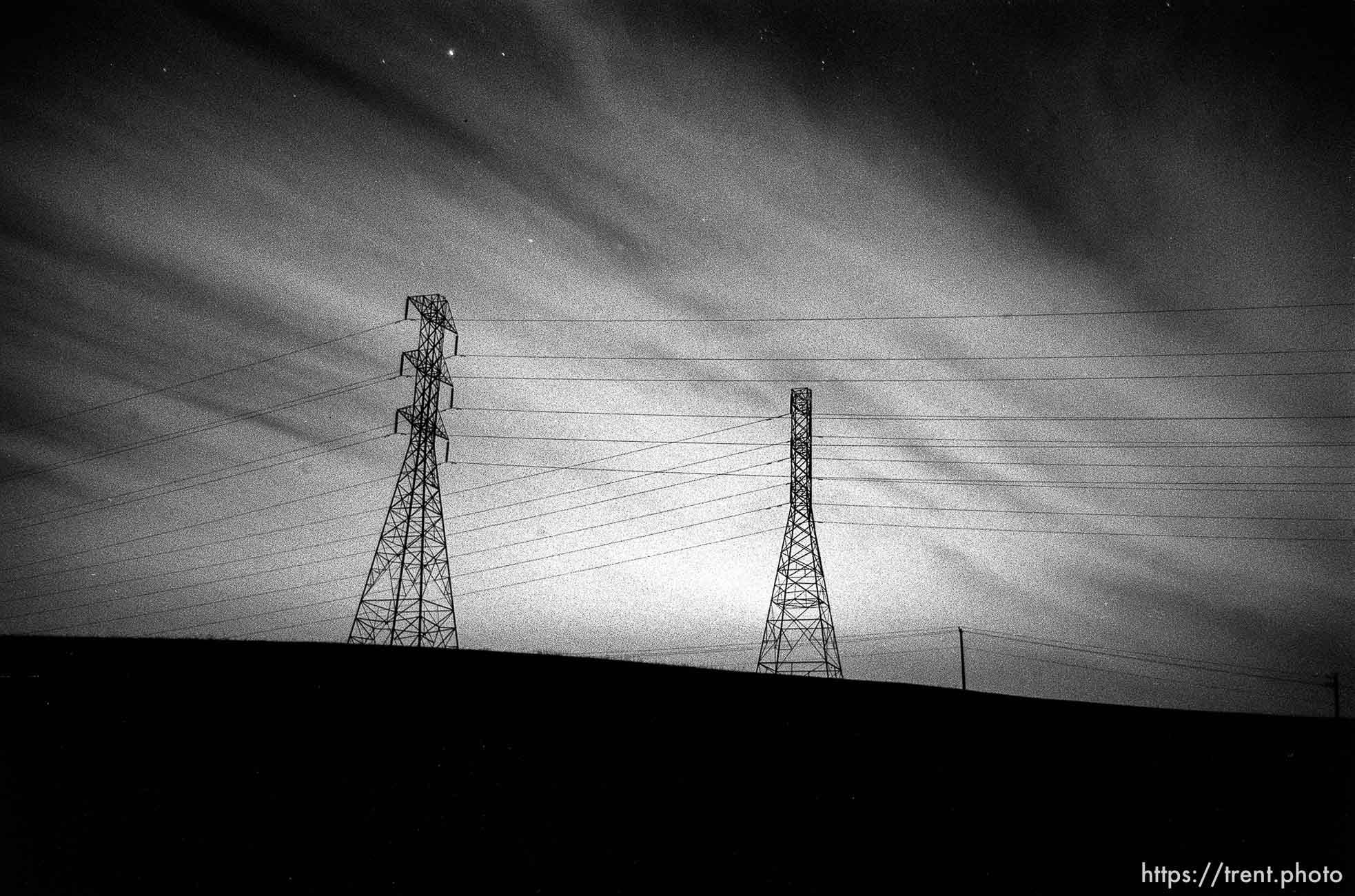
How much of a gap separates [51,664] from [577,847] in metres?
9.70

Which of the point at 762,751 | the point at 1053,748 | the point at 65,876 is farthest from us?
the point at 1053,748

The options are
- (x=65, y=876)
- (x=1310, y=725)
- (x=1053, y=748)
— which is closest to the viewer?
(x=65, y=876)

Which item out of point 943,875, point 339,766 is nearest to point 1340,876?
point 943,875

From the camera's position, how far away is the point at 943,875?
5516mm

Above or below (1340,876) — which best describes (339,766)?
above

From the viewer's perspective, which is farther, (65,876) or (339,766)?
(339,766)

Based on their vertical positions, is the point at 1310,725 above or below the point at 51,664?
below

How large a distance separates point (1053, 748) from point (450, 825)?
25.1 ft

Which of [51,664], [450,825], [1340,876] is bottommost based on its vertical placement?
[1340,876]

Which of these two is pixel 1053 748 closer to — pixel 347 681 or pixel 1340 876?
pixel 1340 876

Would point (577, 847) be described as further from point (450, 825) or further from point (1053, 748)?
point (1053, 748)

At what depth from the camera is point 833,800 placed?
22.0 ft

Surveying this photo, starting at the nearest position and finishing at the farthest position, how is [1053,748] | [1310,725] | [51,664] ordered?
[1053,748]
[51,664]
[1310,725]

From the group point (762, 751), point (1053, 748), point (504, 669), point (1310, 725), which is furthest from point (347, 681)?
point (1310, 725)
